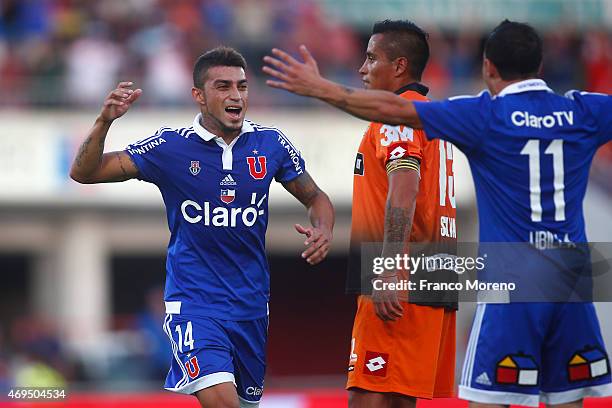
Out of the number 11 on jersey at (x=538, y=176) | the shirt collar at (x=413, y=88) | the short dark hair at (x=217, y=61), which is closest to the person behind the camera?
the number 11 on jersey at (x=538, y=176)

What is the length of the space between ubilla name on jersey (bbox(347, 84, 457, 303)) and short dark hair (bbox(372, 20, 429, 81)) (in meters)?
0.15

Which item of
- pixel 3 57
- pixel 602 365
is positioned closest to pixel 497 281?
pixel 602 365

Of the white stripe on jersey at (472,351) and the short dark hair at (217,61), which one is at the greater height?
the short dark hair at (217,61)

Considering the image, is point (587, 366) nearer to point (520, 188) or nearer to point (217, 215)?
point (520, 188)

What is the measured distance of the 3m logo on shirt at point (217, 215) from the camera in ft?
24.3

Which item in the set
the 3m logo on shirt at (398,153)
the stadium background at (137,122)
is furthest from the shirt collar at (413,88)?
the stadium background at (137,122)

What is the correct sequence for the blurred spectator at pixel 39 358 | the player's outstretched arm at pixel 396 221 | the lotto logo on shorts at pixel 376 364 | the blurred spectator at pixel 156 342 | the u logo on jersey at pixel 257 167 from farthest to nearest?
1. the blurred spectator at pixel 156 342
2. the blurred spectator at pixel 39 358
3. the u logo on jersey at pixel 257 167
4. the lotto logo on shorts at pixel 376 364
5. the player's outstretched arm at pixel 396 221

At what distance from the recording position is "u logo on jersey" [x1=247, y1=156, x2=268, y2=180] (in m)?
7.51

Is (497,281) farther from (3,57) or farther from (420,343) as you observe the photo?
(3,57)

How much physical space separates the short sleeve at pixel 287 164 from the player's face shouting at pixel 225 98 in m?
0.32

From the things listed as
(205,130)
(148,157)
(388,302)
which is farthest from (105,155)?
(388,302)

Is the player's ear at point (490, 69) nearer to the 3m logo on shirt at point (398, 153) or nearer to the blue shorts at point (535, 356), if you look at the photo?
the 3m logo on shirt at point (398, 153)

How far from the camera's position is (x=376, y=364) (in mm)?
7219

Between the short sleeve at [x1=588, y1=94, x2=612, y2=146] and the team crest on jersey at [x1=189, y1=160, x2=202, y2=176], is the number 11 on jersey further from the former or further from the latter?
the team crest on jersey at [x1=189, y1=160, x2=202, y2=176]
